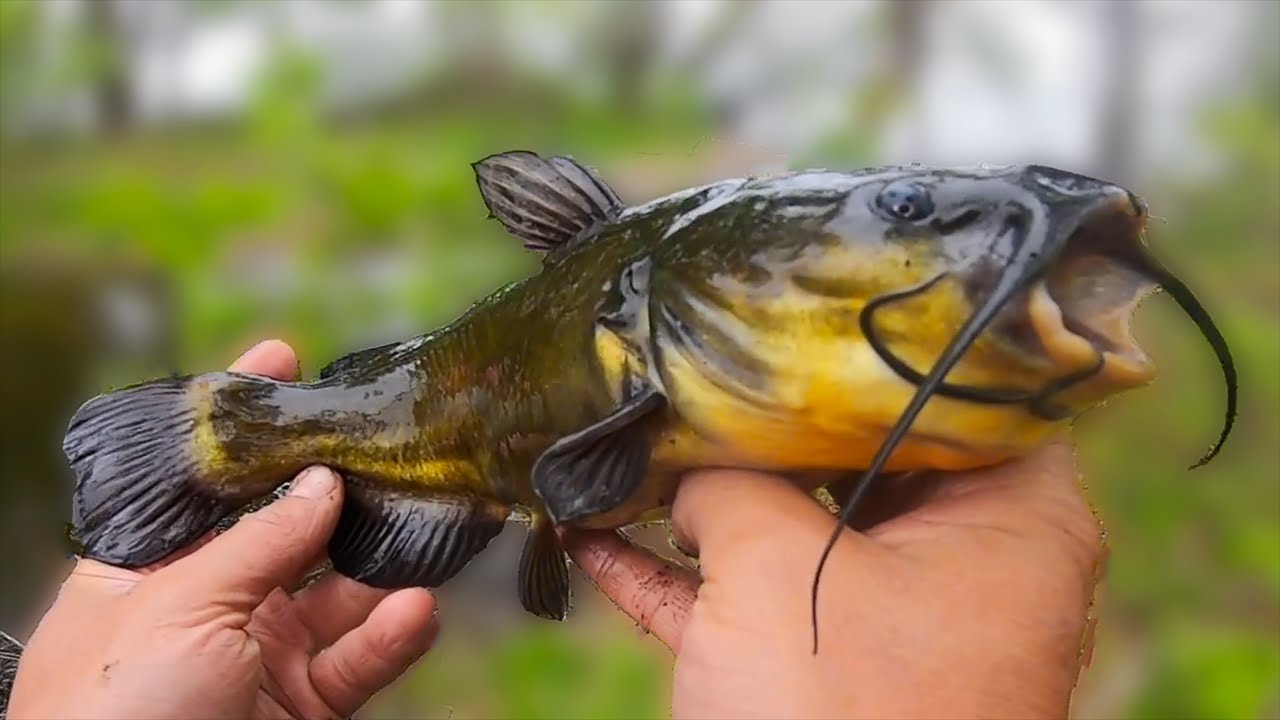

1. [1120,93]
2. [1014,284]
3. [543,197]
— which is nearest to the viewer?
[1014,284]

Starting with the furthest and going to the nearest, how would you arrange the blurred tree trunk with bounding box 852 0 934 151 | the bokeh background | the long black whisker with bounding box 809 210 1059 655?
1. the blurred tree trunk with bounding box 852 0 934 151
2. the bokeh background
3. the long black whisker with bounding box 809 210 1059 655

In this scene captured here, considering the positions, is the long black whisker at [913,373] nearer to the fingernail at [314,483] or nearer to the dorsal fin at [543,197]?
the dorsal fin at [543,197]

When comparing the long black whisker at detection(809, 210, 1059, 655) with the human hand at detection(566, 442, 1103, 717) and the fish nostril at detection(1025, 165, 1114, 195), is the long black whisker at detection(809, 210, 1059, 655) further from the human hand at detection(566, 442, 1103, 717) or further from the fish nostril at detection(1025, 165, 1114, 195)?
the human hand at detection(566, 442, 1103, 717)

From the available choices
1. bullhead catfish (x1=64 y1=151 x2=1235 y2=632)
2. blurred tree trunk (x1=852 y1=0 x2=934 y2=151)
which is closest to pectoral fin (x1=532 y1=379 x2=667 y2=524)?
bullhead catfish (x1=64 y1=151 x2=1235 y2=632)

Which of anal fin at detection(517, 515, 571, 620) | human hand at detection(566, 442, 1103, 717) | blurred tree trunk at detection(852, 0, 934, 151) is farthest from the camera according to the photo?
blurred tree trunk at detection(852, 0, 934, 151)

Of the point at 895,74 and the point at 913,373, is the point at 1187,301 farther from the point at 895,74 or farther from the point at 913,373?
the point at 895,74

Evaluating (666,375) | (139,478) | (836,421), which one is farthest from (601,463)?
(139,478)

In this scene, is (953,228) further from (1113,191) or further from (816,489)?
(816,489)

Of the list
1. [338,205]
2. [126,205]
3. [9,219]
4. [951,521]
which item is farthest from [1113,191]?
[9,219]
